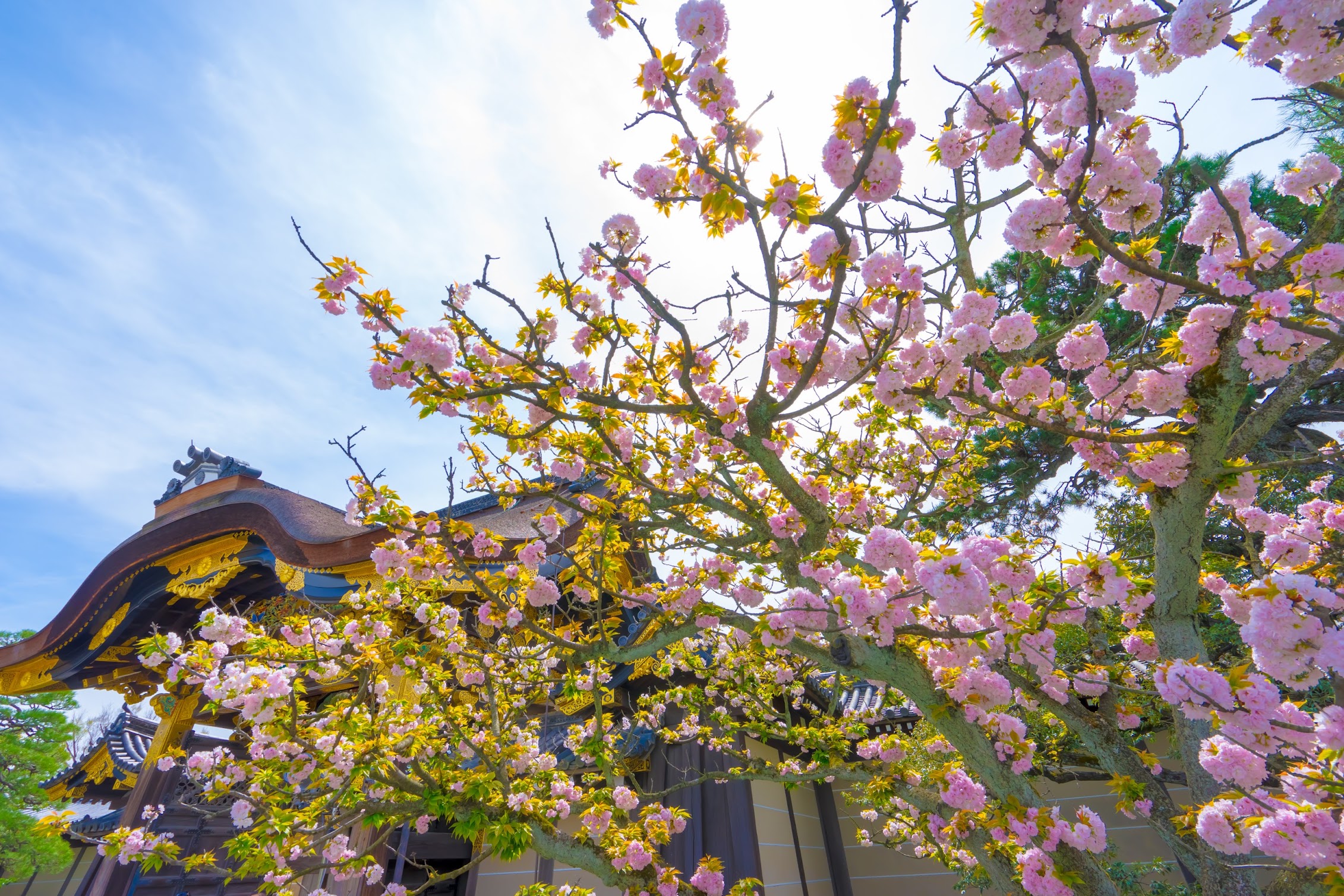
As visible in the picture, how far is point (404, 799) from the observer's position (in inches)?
158

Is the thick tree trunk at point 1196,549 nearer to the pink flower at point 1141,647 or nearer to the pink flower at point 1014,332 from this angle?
the pink flower at point 1141,647

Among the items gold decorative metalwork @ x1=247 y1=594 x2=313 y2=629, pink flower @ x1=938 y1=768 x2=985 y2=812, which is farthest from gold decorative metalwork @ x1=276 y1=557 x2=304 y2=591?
pink flower @ x1=938 y1=768 x2=985 y2=812

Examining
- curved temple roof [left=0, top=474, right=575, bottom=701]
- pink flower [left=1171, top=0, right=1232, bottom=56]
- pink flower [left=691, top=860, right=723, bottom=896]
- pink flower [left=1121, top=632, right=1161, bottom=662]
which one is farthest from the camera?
curved temple roof [left=0, top=474, right=575, bottom=701]

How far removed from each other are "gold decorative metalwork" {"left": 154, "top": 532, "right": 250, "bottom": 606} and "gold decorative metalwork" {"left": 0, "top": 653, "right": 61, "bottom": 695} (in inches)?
126

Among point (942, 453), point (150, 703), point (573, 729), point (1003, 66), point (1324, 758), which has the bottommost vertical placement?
point (1324, 758)

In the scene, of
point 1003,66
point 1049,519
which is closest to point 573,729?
point 1003,66

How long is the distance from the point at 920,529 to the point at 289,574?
23.2 ft

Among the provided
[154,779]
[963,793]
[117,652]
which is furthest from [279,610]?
[963,793]

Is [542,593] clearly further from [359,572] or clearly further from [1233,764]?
[1233,764]

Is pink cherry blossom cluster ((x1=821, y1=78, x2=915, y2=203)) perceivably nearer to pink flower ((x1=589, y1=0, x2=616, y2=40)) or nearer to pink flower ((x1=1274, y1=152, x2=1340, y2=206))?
pink flower ((x1=589, y1=0, x2=616, y2=40))

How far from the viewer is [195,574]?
758 cm

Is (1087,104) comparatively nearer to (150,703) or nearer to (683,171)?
(683,171)

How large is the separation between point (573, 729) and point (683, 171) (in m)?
5.60

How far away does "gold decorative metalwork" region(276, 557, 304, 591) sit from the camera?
20.7 ft
